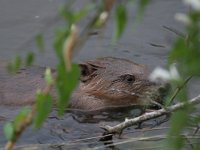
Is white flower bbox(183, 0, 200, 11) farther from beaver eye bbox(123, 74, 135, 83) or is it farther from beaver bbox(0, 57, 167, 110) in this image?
beaver eye bbox(123, 74, 135, 83)

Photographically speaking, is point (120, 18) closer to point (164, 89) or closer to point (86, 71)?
point (164, 89)

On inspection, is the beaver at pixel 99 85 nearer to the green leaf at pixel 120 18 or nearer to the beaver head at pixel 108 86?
the beaver head at pixel 108 86

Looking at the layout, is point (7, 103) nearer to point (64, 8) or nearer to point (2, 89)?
point (2, 89)

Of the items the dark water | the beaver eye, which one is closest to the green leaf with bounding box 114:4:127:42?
the dark water

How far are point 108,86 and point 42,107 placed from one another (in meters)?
3.81

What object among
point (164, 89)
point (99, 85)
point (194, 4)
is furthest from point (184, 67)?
point (99, 85)

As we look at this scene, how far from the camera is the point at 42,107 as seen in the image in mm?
1984

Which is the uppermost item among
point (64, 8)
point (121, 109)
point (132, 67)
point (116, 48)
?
point (116, 48)

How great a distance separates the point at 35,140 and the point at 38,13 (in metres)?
2.53

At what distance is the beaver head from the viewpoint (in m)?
5.73

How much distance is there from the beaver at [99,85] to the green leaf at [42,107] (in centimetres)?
363

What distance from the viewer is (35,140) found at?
4.98m

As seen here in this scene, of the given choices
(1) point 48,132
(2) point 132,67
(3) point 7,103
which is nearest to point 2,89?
(3) point 7,103

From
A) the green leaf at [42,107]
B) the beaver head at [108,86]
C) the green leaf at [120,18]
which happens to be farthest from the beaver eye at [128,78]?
the green leaf at [120,18]
